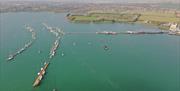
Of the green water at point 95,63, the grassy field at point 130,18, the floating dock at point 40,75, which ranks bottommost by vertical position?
the grassy field at point 130,18

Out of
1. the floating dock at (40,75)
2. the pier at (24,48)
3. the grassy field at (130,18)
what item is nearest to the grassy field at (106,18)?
the grassy field at (130,18)

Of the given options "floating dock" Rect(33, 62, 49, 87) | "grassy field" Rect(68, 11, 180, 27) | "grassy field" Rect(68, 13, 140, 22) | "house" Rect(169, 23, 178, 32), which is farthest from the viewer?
"grassy field" Rect(68, 13, 140, 22)

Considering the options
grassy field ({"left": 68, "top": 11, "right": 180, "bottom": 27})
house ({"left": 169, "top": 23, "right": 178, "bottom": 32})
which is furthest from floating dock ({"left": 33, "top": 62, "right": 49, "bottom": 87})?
grassy field ({"left": 68, "top": 11, "right": 180, "bottom": 27})

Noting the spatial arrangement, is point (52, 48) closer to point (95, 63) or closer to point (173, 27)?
point (95, 63)

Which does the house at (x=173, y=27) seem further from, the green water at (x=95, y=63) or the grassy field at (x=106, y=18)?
the grassy field at (x=106, y=18)

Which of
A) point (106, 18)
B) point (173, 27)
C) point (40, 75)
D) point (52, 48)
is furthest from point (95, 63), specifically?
point (106, 18)

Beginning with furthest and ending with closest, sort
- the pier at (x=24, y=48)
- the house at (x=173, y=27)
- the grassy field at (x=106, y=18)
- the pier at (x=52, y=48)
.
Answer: the grassy field at (x=106, y=18) → the house at (x=173, y=27) → the pier at (x=24, y=48) → the pier at (x=52, y=48)

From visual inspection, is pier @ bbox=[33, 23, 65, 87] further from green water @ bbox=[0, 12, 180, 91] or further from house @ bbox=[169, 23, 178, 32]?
house @ bbox=[169, 23, 178, 32]

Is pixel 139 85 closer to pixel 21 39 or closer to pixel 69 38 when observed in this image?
pixel 69 38
